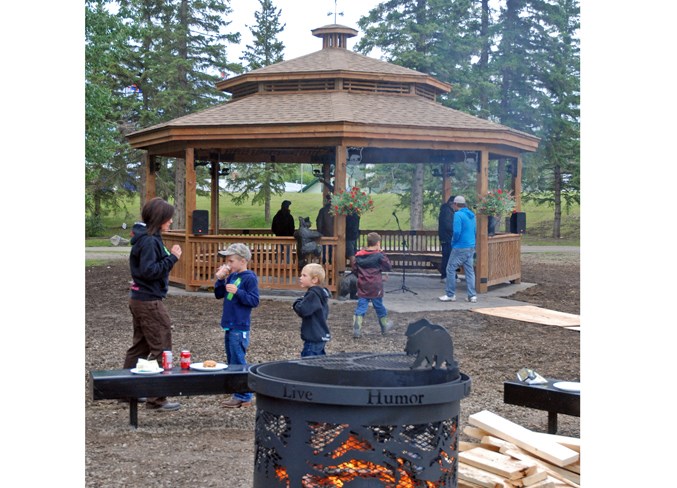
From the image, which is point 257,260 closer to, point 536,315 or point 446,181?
point 536,315

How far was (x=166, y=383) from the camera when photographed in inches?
213

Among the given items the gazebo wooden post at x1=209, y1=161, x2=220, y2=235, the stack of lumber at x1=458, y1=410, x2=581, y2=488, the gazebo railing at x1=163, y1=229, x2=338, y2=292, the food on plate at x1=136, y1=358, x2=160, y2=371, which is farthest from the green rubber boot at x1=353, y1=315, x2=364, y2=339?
the gazebo wooden post at x1=209, y1=161, x2=220, y2=235

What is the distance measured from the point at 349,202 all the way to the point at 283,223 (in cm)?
271

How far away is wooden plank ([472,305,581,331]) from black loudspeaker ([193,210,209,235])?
5024 millimetres

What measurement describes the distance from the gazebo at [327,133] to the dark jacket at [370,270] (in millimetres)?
3853

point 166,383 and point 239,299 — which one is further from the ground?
point 239,299

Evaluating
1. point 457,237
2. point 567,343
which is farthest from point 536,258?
point 567,343

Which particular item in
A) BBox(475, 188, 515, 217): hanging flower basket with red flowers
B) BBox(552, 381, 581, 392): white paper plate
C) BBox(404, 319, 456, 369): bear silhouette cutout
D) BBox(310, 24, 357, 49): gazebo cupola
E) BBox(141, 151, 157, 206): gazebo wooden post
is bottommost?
BBox(552, 381, 581, 392): white paper plate

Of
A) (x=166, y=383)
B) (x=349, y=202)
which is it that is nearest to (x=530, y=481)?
(x=166, y=383)

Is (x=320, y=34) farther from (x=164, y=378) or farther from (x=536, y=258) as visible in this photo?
(x=164, y=378)

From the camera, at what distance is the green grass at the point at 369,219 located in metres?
34.3

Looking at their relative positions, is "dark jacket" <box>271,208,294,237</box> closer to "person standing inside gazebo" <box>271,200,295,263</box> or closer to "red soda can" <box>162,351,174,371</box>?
"person standing inside gazebo" <box>271,200,295,263</box>

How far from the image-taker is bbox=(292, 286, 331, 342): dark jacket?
6.07 metres

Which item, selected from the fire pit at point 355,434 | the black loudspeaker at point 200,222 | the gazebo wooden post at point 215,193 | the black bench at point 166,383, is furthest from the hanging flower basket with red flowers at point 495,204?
the fire pit at point 355,434
